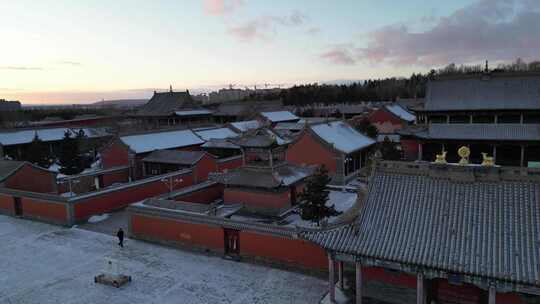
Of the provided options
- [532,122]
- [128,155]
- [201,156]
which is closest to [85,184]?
[128,155]

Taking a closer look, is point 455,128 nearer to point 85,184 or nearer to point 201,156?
point 201,156

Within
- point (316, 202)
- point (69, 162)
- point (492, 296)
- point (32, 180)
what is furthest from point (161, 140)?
point (492, 296)

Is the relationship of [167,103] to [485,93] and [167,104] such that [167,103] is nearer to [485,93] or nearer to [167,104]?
[167,104]

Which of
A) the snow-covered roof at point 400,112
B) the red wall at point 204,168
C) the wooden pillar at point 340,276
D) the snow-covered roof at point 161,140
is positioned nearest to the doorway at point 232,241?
the wooden pillar at point 340,276

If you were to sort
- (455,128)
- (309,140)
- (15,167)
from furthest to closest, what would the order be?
(309,140) → (455,128) → (15,167)

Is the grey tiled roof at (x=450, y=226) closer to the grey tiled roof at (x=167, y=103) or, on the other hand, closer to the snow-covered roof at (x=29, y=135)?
the snow-covered roof at (x=29, y=135)

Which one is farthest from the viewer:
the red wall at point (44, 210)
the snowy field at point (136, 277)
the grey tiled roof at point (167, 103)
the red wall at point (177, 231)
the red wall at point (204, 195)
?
the grey tiled roof at point (167, 103)

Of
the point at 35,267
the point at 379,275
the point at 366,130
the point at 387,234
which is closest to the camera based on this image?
the point at 387,234
